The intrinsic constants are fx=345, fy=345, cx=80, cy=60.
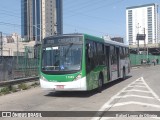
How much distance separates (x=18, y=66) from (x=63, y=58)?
7.83m

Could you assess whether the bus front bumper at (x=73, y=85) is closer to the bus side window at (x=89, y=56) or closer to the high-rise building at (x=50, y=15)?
the bus side window at (x=89, y=56)

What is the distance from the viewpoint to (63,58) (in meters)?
15.2

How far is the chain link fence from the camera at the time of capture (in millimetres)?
20391

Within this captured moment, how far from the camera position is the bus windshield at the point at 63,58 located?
15.1 metres

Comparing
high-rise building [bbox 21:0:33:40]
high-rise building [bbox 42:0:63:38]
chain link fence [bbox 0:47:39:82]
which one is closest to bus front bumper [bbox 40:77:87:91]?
chain link fence [bbox 0:47:39:82]

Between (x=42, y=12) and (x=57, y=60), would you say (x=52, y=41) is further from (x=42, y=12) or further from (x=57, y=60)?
(x=42, y=12)

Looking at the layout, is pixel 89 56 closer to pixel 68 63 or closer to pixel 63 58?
pixel 68 63

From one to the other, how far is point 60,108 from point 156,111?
317cm

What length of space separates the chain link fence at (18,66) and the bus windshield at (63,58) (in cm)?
366

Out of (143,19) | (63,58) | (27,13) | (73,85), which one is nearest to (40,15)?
(27,13)

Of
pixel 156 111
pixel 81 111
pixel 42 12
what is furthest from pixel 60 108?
pixel 42 12

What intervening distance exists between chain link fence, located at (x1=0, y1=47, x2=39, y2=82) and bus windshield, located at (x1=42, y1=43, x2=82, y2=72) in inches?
144

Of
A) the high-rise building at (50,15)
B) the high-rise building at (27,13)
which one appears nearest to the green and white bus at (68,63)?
the high-rise building at (27,13)

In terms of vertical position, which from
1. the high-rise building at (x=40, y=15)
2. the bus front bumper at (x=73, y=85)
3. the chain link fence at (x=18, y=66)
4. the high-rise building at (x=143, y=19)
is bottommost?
the bus front bumper at (x=73, y=85)
